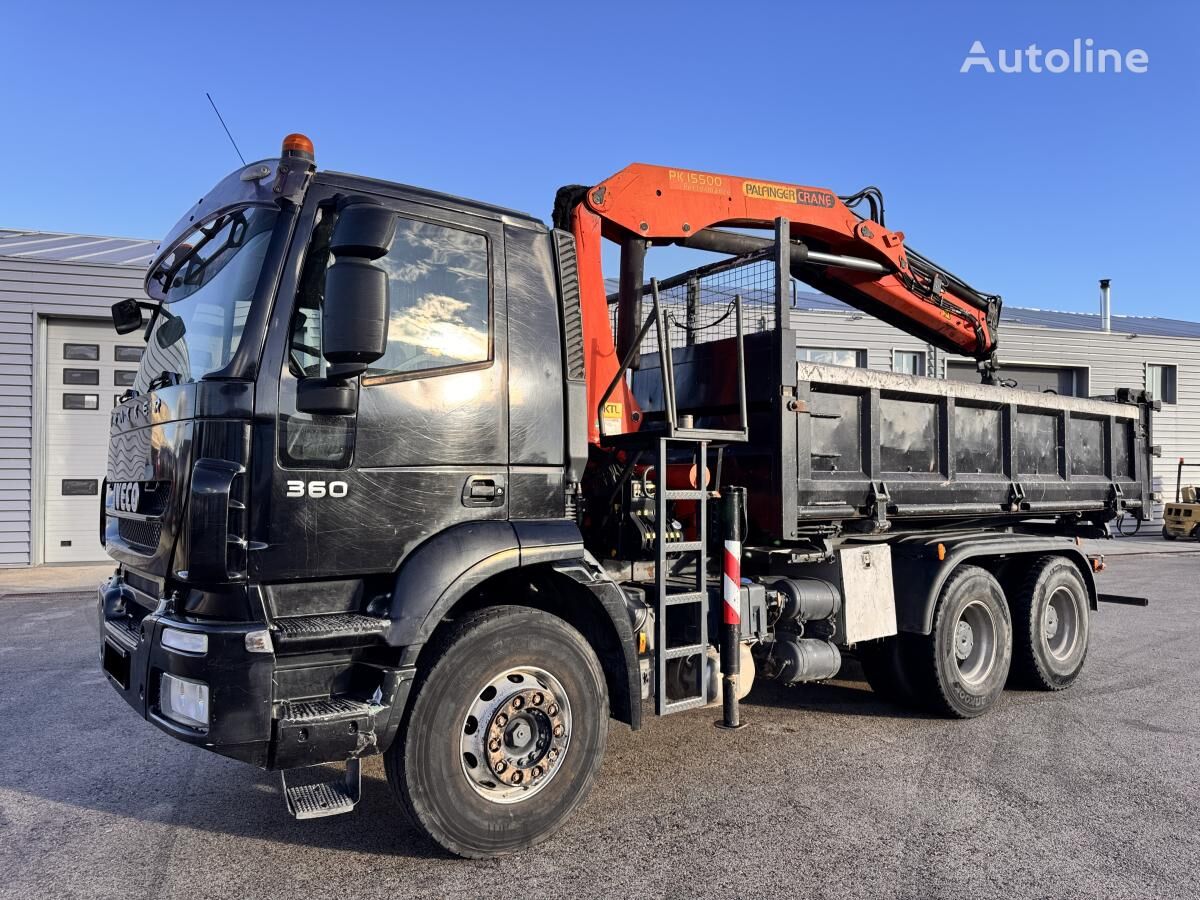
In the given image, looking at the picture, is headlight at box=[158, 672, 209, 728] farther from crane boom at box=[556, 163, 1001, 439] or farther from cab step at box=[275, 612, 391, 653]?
crane boom at box=[556, 163, 1001, 439]

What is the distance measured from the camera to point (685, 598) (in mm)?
4566

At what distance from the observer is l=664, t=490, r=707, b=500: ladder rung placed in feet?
14.8

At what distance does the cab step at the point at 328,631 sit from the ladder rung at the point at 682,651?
5.03 ft

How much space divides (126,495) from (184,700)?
1.20 meters

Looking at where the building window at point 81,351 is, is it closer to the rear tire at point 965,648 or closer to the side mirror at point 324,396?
the side mirror at point 324,396

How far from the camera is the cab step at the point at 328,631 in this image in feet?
11.0

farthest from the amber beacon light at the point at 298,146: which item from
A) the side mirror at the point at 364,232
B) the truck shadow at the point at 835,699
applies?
the truck shadow at the point at 835,699

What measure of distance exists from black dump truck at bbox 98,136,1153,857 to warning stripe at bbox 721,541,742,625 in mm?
17

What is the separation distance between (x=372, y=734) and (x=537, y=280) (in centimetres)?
214

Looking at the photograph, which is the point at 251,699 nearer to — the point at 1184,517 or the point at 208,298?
the point at 208,298

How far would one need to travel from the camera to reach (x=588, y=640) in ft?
14.0

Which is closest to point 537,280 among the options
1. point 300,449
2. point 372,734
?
point 300,449

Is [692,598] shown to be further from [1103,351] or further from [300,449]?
[1103,351]

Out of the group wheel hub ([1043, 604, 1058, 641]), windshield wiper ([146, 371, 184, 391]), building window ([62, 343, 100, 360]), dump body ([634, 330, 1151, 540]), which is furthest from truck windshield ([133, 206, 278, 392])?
building window ([62, 343, 100, 360])
